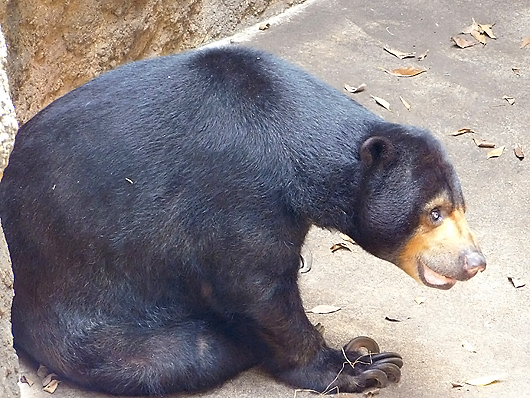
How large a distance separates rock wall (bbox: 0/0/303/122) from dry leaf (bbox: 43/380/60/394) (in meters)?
2.15

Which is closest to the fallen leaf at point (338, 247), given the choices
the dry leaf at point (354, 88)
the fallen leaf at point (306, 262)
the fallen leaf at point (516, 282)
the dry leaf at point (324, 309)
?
the fallen leaf at point (306, 262)

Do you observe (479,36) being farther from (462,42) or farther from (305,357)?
(305,357)

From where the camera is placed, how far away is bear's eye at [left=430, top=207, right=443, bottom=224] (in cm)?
411

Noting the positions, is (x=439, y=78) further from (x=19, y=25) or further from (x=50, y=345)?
(x=50, y=345)

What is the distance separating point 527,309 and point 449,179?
1.41 m

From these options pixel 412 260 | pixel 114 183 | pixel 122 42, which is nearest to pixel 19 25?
pixel 122 42

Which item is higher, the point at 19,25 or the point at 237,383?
the point at 19,25

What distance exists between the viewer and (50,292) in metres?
4.23

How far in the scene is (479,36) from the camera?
8258 millimetres

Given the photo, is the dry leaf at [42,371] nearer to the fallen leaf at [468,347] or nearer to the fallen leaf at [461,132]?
the fallen leaf at [468,347]

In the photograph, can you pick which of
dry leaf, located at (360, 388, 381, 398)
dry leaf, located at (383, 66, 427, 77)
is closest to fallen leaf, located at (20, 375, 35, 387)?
dry leaf, located at (360, 388, 381, 398)

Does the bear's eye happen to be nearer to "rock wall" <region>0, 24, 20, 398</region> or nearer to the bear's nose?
the bear's nose

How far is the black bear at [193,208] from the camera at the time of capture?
4066 millimetres

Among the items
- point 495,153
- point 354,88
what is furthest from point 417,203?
point 354,88
